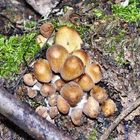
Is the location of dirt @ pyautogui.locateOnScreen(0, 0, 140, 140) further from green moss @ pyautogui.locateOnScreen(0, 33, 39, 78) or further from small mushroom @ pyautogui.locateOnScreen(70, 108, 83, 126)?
green moss @ pyautogui.locateOnScreen(0, 33, 39, 78)

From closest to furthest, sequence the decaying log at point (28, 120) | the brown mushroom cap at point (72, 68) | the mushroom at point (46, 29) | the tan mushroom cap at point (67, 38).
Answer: the decaying log at point (28, 120) → the brown mushroom cap at point (72, 68) → the tan mushroom cap at point (67, 38) → the mushroom at point (46, 29)

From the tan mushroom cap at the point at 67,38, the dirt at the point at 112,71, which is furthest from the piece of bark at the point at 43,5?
the tan mushroom cap at the point at 67,38

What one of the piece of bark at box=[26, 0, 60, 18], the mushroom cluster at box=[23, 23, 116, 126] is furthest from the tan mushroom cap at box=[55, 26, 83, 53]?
the piece of bark at box=[26, 0, 60, 18]

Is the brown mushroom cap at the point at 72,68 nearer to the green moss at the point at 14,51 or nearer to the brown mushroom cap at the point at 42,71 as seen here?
the brown mushroom cap at the point at 42,71

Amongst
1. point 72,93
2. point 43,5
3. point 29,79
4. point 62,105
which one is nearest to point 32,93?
point 29,79

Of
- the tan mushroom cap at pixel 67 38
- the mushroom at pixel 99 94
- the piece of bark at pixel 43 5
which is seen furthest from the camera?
the piece of bark at pixel 43 5

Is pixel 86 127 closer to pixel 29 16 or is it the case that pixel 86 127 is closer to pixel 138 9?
pixel 138 9
